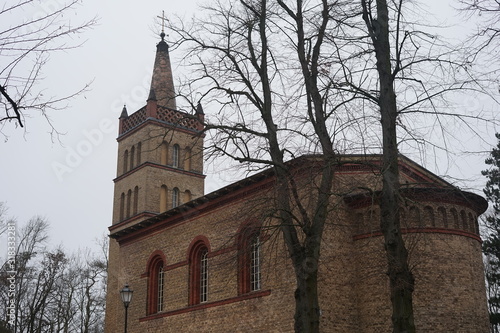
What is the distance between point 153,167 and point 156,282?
1027cm

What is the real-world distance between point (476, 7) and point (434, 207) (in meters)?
12.0

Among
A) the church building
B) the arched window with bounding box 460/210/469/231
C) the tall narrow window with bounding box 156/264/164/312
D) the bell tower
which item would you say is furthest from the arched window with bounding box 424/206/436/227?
the bell tower

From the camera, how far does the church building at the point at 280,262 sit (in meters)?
17.9

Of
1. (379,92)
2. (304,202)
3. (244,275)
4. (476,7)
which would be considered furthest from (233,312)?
(476,7)

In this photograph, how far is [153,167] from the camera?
117 ft

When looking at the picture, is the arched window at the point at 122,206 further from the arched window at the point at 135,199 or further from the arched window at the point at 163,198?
the arched window at the point at 163,198

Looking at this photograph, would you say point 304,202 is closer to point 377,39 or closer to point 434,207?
point 434,207

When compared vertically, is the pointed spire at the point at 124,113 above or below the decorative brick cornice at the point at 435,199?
above

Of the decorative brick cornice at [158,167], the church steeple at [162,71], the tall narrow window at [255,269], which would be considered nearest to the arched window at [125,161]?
the decorative brick cornice at [158,167]

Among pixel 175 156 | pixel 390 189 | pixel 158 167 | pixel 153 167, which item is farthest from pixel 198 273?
pixel 390 189

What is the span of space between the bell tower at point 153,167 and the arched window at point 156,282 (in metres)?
7.40

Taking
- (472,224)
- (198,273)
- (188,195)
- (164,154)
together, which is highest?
(164,154)

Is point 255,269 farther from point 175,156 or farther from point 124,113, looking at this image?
point 124,113

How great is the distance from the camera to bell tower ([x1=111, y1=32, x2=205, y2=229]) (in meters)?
35.4
